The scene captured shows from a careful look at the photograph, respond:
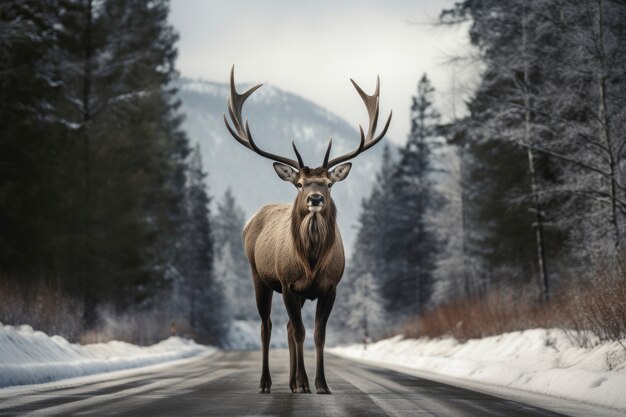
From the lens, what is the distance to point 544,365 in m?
13.2

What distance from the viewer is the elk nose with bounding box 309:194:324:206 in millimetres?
8906

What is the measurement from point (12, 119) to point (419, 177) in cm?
4001

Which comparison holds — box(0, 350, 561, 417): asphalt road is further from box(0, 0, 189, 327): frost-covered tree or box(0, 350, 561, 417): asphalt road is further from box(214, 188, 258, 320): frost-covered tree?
box(214, 188, 258, 320): frost-covered tree

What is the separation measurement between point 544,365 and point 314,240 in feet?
19.0

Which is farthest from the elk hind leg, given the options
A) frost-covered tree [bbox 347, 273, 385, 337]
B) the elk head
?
frost-covered tree [bbox 347, 273, 385, 337]

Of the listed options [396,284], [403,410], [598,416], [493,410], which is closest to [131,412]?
[403,410]

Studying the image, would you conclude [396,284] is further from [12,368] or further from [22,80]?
[12,368]

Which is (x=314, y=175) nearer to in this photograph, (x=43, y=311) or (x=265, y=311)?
(x=265, y=311)

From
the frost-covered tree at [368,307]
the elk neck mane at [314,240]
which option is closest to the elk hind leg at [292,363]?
the elk neck mane at [314,240]

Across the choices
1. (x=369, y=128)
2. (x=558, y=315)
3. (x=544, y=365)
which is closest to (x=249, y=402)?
(x=369, y=128)

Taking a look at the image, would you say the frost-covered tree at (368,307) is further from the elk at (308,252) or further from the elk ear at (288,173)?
the elk ear at (288,173)

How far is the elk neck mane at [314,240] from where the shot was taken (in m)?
9.31

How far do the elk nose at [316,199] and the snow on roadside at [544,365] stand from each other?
12.5ft

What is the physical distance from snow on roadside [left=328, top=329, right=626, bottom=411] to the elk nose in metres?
3.80
